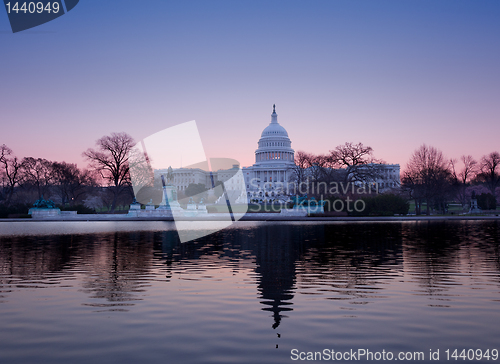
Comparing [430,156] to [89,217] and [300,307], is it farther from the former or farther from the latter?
[300,307]

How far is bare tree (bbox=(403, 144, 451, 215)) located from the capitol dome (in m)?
89.3

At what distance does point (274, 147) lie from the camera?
520 feet

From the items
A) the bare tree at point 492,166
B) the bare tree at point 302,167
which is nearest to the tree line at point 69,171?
the bare tree at point 302,167

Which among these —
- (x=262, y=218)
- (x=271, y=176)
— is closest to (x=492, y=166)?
(x=262, y=218)

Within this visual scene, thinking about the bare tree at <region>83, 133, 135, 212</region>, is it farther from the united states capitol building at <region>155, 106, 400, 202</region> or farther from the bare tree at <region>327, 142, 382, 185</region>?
the united states capitol building at <region>155, 106, 400, 202</region>

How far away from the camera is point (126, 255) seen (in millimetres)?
15992

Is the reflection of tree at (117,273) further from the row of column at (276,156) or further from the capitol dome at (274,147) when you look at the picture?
the row of column at (276,156)

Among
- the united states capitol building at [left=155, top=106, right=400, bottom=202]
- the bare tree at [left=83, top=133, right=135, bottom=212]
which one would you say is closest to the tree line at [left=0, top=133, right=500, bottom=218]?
the bare tree at [left=83, top=133, right=135, bottom=212]

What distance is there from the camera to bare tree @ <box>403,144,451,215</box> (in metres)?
60.4

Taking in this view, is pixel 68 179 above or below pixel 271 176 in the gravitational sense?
below

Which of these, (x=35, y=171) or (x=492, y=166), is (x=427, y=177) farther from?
(x=35, y=171)

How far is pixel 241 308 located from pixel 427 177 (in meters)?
60.1

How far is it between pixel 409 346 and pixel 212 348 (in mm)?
2795

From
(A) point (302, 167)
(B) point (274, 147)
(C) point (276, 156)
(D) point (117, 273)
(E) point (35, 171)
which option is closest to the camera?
(D) point (117, 273)
